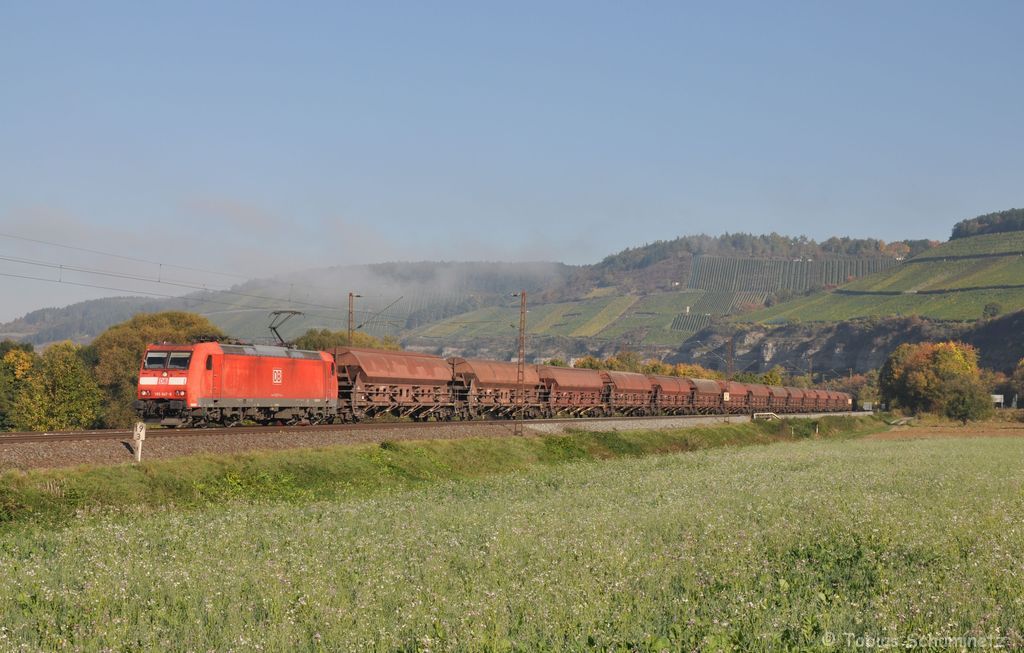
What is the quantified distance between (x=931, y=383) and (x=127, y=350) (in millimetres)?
113689

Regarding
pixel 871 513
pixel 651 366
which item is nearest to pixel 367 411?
pixel 871 513

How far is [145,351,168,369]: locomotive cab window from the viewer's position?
4072 cm

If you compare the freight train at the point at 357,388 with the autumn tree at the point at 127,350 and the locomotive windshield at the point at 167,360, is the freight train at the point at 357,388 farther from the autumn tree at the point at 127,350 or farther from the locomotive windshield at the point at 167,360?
the autumn tree at the point at 127,350

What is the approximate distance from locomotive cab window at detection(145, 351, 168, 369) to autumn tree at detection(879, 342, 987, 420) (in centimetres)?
11197

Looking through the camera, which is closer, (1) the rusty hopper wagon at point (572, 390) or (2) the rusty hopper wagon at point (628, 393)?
(1) the rusty hopper wagon at point (572, 390)

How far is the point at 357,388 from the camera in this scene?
53000 millimetres

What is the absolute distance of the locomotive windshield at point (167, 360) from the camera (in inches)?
1596

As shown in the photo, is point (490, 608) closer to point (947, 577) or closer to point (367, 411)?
point (947, 577)

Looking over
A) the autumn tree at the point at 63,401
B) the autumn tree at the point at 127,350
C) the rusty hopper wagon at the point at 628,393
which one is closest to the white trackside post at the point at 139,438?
the rusty hopper wagon at the point at 628,393

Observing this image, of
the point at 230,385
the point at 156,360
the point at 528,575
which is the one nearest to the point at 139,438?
the point at 156,360

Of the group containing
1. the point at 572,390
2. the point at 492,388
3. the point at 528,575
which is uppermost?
the point at 492,388

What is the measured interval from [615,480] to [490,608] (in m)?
22.6

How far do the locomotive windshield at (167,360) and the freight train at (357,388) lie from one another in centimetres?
4

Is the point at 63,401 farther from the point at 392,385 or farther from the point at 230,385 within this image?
the point at 230,385
